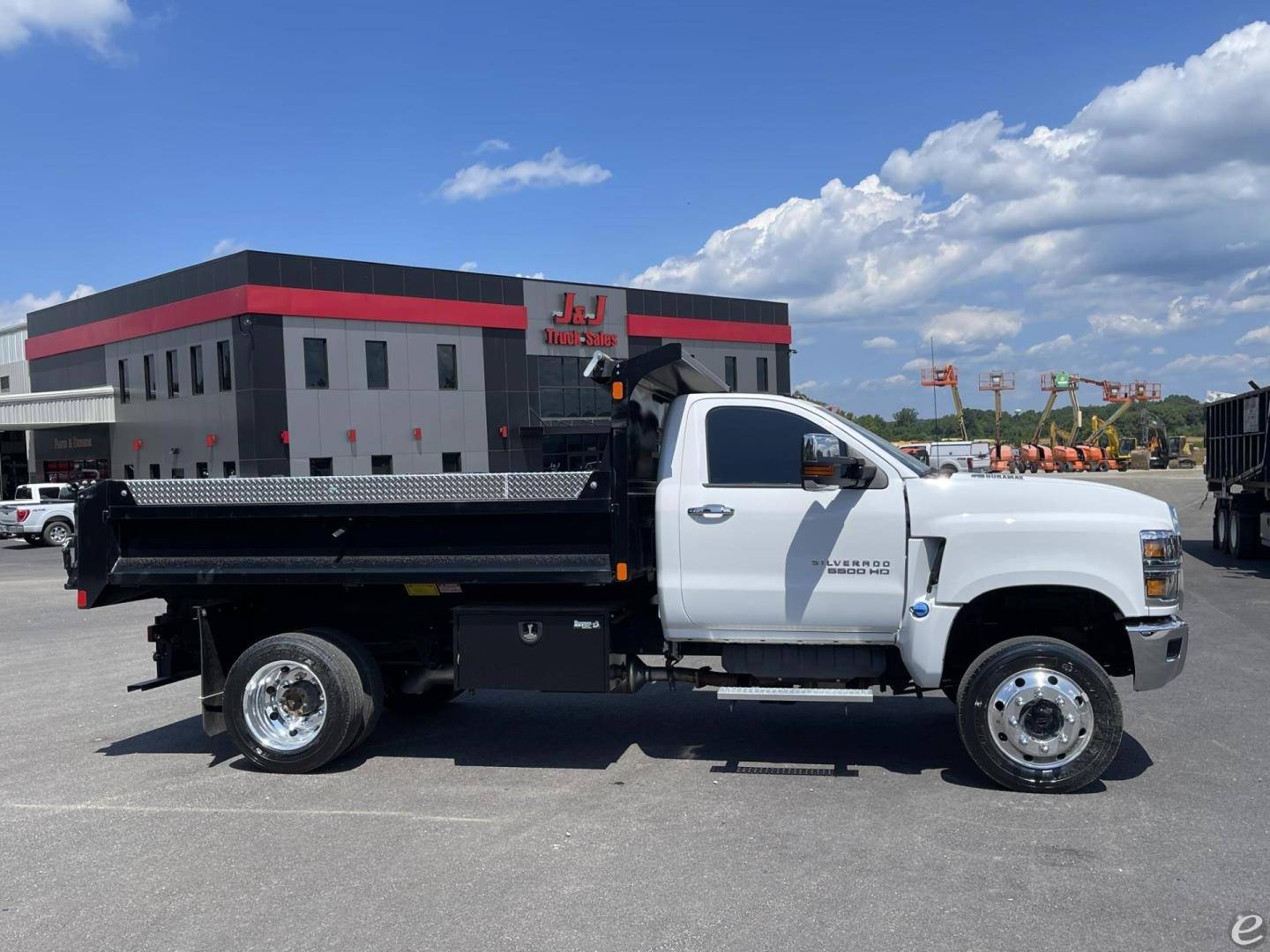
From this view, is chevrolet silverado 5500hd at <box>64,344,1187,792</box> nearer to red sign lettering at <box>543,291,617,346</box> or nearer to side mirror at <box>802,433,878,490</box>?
side mirror at <box>802,433,878,490</box>

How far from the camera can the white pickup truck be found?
2933cm

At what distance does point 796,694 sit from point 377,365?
1309 inches

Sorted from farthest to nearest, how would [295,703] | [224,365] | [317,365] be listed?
[317,365]
[224,365]
[295,703]

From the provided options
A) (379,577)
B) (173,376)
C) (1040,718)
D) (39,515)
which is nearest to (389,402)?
(173,376)

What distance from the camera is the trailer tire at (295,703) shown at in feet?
21.2

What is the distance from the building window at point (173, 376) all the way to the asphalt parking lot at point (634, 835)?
103 ft

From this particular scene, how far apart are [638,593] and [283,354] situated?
3069 centimetres

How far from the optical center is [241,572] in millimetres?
6617

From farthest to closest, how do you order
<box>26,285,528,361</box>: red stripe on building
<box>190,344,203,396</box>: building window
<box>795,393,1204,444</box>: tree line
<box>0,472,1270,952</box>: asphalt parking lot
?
<box>795,393,1204,444</box>: tree line
<box>190,344,203,396</box>: building window
<box>26,285,528,361</box>: red stripe on building
<box>0,472,1270,952</box>: asphalt parking lot

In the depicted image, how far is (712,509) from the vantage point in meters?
6.20

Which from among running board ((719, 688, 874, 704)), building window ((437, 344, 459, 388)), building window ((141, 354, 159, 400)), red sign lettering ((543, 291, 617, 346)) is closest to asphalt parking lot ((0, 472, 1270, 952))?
running board ((719, 688, 874, 704))

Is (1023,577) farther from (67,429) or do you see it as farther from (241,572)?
(67,429)

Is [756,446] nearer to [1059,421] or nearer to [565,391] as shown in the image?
[565,391]

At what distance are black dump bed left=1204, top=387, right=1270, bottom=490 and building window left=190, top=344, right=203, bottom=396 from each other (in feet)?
97.9
